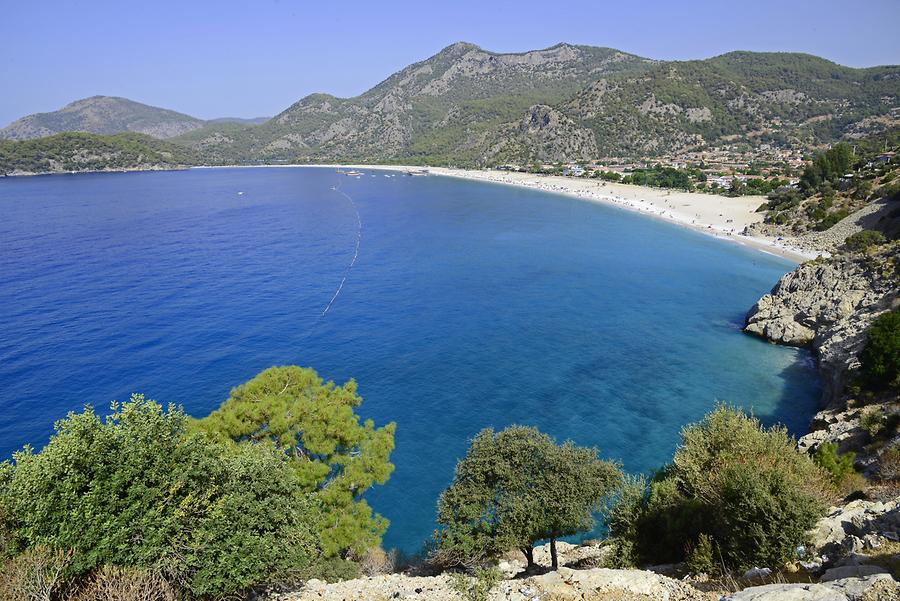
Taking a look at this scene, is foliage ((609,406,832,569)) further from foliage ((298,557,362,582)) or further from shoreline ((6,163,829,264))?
shoreline ((6,163,829,264))

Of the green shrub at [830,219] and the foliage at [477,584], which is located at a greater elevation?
the green shrub at [830,219]

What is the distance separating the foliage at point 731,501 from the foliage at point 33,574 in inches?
627

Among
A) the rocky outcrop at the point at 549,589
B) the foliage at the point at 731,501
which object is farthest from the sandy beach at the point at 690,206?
the rocky outcrop at the point at 549,589

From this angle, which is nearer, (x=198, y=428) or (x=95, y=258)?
(x=198, y=428)

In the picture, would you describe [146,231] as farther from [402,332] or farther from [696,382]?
[696,382]

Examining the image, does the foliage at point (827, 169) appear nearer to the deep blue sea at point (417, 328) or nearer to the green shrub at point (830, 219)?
the green shrub at point (830, 219)

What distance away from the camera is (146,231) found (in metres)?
89.7

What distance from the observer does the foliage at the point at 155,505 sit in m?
11.2

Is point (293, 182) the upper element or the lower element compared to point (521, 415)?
upper

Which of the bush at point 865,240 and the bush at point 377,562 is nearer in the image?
the bush at point 377,562

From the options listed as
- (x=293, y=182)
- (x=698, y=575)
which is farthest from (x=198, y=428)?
(x=293, y=182)

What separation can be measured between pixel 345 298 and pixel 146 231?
57.4m

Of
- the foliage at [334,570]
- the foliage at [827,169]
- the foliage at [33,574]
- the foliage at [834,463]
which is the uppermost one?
the foliage at [827,169]

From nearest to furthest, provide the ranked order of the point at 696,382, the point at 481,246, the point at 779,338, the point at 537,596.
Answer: the point at 537,596 → the point at 696,382 → the point at 779,338 → the point at 481,246
